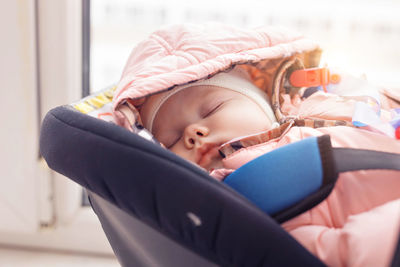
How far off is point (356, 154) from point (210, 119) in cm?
31

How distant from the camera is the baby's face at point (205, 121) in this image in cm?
79

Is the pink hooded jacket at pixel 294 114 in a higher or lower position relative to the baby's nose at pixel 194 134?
higher

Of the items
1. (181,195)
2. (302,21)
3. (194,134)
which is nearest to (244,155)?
(194,134)

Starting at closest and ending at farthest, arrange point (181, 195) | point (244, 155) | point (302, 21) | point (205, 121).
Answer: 1. point (181, 195)
2. point (244, 155)
3. point (205, 121)
4. point (302, 21)

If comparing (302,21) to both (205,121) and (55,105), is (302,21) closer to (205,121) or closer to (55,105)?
(205,121)

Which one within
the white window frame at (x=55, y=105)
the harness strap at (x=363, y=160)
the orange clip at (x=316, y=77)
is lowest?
the white window frame at (x=55, y=105)

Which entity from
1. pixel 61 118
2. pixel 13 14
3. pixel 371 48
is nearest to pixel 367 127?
pixel 61 118

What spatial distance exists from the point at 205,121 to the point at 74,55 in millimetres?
626

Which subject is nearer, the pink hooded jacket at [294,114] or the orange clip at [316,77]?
the pink hooded jacket at [294,114]

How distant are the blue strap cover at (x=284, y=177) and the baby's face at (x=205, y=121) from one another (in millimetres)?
199

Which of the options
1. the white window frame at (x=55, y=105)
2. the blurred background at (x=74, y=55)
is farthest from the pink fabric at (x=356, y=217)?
the white window frame at (x=55, y=105)

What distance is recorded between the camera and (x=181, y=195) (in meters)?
0.50

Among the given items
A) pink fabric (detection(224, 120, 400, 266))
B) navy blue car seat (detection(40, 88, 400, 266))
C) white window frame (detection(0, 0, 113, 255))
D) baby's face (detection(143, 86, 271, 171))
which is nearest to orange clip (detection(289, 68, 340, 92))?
baby's face (detection(143, 86, 271, 171))

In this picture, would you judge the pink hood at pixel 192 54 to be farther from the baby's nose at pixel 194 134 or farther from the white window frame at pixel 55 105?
the white window frame at pixel 55 105
